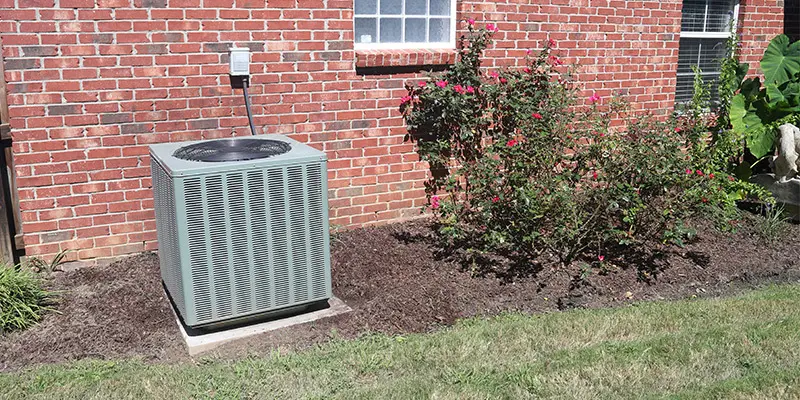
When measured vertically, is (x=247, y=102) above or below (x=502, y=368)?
above

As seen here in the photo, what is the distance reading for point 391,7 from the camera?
6.18 metres

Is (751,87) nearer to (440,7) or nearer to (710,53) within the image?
(710,53)

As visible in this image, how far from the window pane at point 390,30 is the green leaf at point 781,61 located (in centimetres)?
404

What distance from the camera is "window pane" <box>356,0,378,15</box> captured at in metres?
6.04

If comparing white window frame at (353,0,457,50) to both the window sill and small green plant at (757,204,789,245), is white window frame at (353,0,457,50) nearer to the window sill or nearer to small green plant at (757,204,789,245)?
the window sill

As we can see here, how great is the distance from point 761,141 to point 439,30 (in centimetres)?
348

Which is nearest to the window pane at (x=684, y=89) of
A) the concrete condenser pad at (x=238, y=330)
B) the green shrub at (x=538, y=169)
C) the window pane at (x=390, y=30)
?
the green shrub at (x=538, y=169)

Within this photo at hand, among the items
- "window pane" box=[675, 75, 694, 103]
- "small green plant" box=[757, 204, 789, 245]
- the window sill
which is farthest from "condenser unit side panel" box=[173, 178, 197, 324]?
"window pane" box=[675, 75, 694, 103]

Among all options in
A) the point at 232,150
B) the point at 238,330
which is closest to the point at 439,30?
the point at 232,150

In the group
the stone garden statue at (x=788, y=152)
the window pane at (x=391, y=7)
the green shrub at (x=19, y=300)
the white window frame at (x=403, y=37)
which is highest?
the window pane at (x=391, y=7)

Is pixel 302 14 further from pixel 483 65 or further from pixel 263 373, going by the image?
pixel 263 373

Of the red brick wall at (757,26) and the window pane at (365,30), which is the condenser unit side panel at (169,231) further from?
the red brick wall at (757,26)

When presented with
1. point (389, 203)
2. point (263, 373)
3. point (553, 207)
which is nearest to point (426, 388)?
point (263, 373)

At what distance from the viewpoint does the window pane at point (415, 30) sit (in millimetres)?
6305
